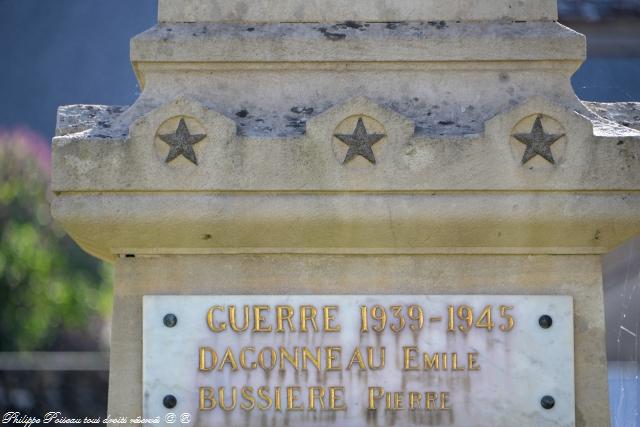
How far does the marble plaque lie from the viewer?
5.21 metres

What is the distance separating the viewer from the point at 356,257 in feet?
17.6

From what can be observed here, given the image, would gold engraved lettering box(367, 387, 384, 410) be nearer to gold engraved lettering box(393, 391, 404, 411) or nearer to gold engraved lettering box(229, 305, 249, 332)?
gold engraved lettering box(393, 391, 404, 411)

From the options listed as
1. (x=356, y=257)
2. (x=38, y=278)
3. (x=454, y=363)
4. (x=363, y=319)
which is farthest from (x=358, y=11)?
(x=38, y=278)

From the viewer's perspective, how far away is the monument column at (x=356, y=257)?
206 inches

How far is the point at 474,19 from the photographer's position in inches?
221

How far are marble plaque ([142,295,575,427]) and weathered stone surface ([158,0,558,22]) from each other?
1229 mm

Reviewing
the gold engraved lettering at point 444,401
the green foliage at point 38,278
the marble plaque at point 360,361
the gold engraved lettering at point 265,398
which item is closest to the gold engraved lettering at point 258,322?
the marble plaque at point 360,361

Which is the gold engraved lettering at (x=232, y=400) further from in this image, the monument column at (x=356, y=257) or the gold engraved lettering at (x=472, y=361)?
the gold engraved lettering at (x=472, y=361)

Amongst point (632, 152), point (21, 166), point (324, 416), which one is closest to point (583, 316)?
point (632, 152)

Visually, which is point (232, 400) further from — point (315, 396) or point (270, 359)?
point (315, 396)

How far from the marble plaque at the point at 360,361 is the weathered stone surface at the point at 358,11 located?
1.23 meters

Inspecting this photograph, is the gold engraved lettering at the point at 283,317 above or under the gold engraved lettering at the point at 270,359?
above

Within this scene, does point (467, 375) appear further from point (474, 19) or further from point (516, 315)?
point (474, 19)

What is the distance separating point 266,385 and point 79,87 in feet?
39.0
